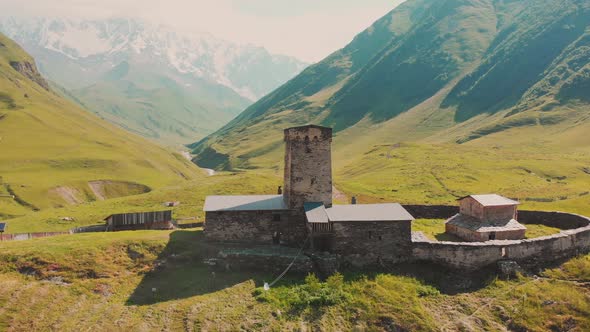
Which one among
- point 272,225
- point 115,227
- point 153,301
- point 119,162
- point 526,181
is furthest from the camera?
point 119,162

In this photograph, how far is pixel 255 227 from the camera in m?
37.2

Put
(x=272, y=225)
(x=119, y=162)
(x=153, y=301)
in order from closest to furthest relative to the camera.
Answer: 1. (x=153, y=301)
2. (x=272, y=225)
3. (x=119, y=162)

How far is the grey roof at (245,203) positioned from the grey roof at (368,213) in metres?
4.81

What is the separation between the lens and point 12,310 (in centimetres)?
2659

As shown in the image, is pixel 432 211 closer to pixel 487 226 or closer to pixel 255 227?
pixel 487 226

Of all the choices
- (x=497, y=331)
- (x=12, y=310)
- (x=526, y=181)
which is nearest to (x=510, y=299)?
(x=497, y=331)

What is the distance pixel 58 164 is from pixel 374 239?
340 ft

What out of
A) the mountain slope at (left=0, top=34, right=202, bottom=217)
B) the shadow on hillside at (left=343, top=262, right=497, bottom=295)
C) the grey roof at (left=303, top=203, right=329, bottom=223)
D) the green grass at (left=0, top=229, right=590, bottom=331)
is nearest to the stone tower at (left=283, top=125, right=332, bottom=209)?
the grey roof at (left=303, top=203, right=329, bottom=223)

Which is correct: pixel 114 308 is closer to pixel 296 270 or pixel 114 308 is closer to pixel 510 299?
pixel 296 270

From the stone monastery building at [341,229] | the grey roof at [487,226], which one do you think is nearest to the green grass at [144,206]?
the stone monastery building at [341,229]

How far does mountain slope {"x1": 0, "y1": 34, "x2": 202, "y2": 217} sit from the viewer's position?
9000cm

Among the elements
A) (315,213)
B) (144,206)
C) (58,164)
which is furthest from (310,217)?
(58,164)

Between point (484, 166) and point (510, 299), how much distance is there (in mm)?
80392

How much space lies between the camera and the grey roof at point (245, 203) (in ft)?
123
